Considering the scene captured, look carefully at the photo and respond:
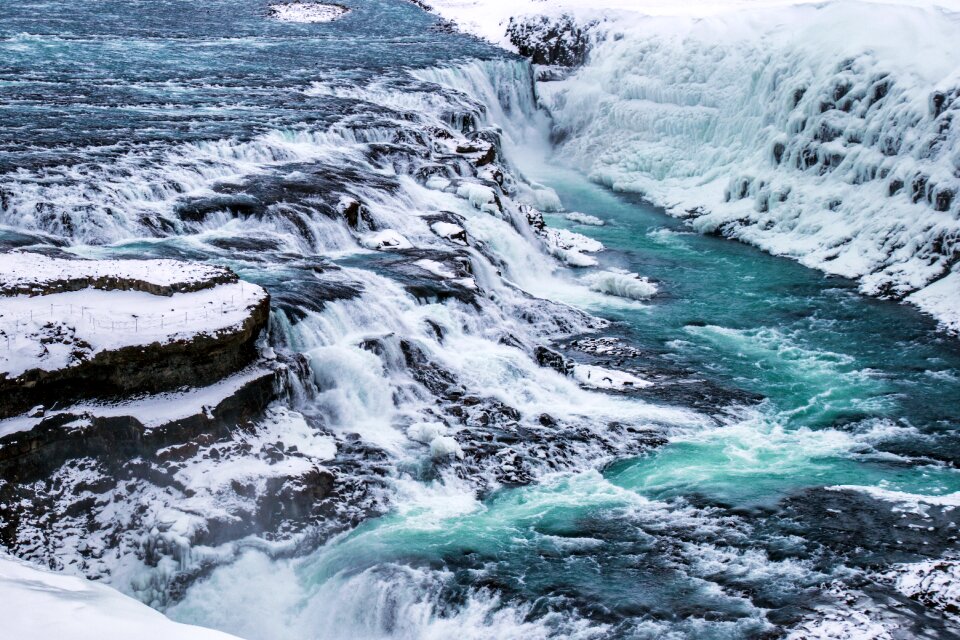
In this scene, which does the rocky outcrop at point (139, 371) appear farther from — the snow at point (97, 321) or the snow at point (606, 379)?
the snow at point (606, 379)

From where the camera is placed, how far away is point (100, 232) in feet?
53.9

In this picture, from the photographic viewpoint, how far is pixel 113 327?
11.4m

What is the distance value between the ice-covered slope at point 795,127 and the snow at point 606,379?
7.48 meters

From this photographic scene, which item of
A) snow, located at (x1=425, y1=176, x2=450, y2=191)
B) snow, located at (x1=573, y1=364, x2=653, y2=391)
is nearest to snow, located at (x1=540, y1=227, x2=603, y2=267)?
snow, located at (x1=425, y1=176, x2=450, y2=191)

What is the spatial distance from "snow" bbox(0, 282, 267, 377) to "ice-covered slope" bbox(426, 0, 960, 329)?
14.5 meters

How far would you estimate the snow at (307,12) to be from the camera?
4469 cm

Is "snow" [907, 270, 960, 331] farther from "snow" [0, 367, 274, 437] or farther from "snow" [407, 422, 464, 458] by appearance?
"snow" [0, 367, 274, 437]

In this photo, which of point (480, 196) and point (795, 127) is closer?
point (480, 196)

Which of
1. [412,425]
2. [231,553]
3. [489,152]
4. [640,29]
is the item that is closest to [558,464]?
[412,425]

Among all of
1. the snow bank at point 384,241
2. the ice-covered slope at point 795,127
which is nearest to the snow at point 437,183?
the snow bank at point 384,241

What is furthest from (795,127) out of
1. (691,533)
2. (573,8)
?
(691,533)

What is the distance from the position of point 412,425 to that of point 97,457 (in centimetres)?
421

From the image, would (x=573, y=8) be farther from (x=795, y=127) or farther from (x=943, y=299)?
(x=943, y=299)

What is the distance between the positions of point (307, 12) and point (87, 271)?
36993 millimetres
